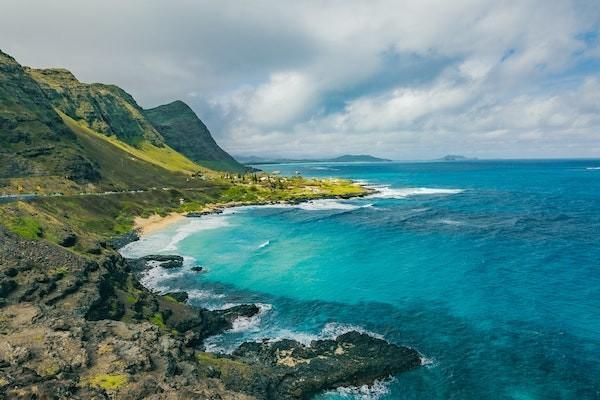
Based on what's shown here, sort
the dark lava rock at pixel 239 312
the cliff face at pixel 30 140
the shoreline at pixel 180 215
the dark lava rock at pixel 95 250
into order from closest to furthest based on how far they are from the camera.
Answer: the dark lava rock at pixel 239 312, the dark lava rock at pixel 95 250, the shoreline at pixel 180 215, the cliff face at pixel 30 140

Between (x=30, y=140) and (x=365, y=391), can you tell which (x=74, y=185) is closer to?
(x=30, y=140)

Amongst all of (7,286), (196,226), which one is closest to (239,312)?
(7,286)

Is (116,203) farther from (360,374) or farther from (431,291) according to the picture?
(360,374)

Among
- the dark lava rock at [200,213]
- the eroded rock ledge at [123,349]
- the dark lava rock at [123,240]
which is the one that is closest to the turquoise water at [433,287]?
the dark lava rock at [123,240]

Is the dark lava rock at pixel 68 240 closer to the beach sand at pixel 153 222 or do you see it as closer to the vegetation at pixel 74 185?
the vegetation at pixel 74 185

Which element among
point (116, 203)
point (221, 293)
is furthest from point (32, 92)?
point (221, 293)

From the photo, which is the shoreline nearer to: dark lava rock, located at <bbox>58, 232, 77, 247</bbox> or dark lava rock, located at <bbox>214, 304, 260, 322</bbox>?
dark lava rock, located at <bbox>58, 232, 77, 247</bbox>

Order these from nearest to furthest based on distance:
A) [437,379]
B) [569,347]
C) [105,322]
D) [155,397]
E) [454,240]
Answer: [155,397]
[105,322]
[437,379]
[569,347]
[454,240]
